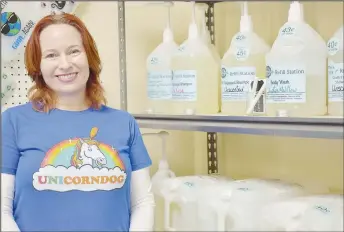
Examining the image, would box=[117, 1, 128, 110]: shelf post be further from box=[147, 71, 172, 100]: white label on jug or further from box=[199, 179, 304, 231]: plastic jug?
box=[199, 179, 304, 231]: plastic jug

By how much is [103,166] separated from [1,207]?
0.20 metres

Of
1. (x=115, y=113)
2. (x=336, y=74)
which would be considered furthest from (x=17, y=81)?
(x=336, y=74)

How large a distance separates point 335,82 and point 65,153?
553mm

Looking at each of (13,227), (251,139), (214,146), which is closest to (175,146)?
(214,146)

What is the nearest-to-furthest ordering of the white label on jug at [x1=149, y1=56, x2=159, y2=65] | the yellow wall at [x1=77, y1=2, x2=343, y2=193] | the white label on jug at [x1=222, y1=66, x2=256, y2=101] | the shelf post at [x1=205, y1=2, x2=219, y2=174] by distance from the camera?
the white label on jug at [x1=222, y1=66, x2=256, y2=101] → the yellow wall at [x1=77, y1=2, x2=343, y2=193] → the white label on jug at [x1=149, y1=56, x2=159, y2=65] → the shelf post at [x1=205, y1=2, x2=219, y2=174]

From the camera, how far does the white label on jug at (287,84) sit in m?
1.10

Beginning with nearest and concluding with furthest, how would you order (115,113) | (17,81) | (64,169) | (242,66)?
(64,169) → (115,113) → (242,66) → (17,81)

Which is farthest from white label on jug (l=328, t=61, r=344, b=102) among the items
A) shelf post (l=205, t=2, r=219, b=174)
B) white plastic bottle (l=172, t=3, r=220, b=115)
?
shelf post (l=205, t=2, r=219, b=174)

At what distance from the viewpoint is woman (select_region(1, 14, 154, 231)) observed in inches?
40.1

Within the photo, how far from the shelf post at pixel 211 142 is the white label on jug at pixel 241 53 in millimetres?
347

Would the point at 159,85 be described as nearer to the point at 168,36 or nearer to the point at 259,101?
the point at 168,36

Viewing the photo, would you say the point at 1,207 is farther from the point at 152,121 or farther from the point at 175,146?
the point at 175,146

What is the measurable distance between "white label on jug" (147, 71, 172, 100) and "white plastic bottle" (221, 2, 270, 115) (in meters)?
0.17

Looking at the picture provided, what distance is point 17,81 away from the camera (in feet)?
5.06
